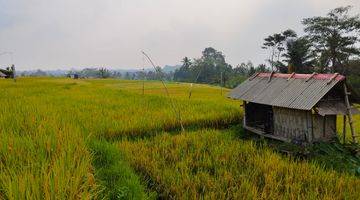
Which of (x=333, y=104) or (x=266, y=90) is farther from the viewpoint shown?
(x=266, y=90)

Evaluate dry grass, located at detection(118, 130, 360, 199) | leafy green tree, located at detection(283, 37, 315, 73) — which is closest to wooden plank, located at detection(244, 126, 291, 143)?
dry grass, located at detection(118, 130, 360, 199)

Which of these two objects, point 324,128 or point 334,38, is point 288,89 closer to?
point 324,128

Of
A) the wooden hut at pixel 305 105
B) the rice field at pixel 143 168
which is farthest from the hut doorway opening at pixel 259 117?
the rice field at pixel 143 168

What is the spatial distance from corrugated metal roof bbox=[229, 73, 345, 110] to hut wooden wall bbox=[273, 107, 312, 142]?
37cm

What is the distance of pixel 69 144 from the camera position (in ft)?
17.4

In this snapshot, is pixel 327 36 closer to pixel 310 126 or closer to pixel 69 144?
pixel 310 126

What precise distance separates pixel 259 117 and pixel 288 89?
2422mm

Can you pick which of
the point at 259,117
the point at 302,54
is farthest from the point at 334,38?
the point at 259,117

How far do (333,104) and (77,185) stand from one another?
24.7 feet

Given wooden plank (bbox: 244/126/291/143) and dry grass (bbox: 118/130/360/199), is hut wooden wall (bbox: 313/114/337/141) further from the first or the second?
dry grass (bbox: 118/130/360/199)

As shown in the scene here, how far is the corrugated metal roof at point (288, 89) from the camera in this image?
8911 mm

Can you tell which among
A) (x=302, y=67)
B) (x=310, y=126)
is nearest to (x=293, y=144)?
(x=310, y=126)

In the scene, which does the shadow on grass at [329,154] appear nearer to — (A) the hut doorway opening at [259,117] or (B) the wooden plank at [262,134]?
(B) the wooden plank at [262,134]

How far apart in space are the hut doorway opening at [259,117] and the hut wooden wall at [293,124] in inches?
25.4
